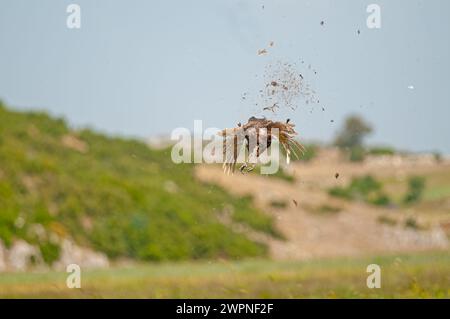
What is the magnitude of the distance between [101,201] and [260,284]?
118 ft

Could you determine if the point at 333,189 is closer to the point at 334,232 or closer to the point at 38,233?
the point at 334,232

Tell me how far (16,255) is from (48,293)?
934 inches

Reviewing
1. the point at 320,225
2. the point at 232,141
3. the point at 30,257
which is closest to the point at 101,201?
the point at 30,257

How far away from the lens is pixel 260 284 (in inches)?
871

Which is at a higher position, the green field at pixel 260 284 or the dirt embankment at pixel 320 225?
the dirt embankment at pixel 320 225

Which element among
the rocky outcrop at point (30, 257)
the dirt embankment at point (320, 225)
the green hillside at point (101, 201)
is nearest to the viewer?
the rocky outcrop at point (30, 257)

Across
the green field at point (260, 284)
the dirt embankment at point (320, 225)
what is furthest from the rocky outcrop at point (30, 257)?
the dirt embankment at point (320, 225)

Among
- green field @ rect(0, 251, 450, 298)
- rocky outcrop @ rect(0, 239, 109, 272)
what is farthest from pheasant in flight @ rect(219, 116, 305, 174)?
rocky outcrop @ rect(0, 239, 109, 272)

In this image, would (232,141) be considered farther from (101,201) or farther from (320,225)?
(320,225)

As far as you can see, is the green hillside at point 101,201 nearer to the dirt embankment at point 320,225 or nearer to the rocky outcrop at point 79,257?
the rocky outcrop at point 79,257

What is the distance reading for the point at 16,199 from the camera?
164 ft

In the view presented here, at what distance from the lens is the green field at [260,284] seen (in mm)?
18828

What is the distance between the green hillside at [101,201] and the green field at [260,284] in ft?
62.8

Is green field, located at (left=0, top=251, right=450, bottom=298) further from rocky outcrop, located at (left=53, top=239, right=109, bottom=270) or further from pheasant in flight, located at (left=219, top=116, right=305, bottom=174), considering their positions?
rocky outcrop, located at (left=53, top=239, right=109, bottom=270)
